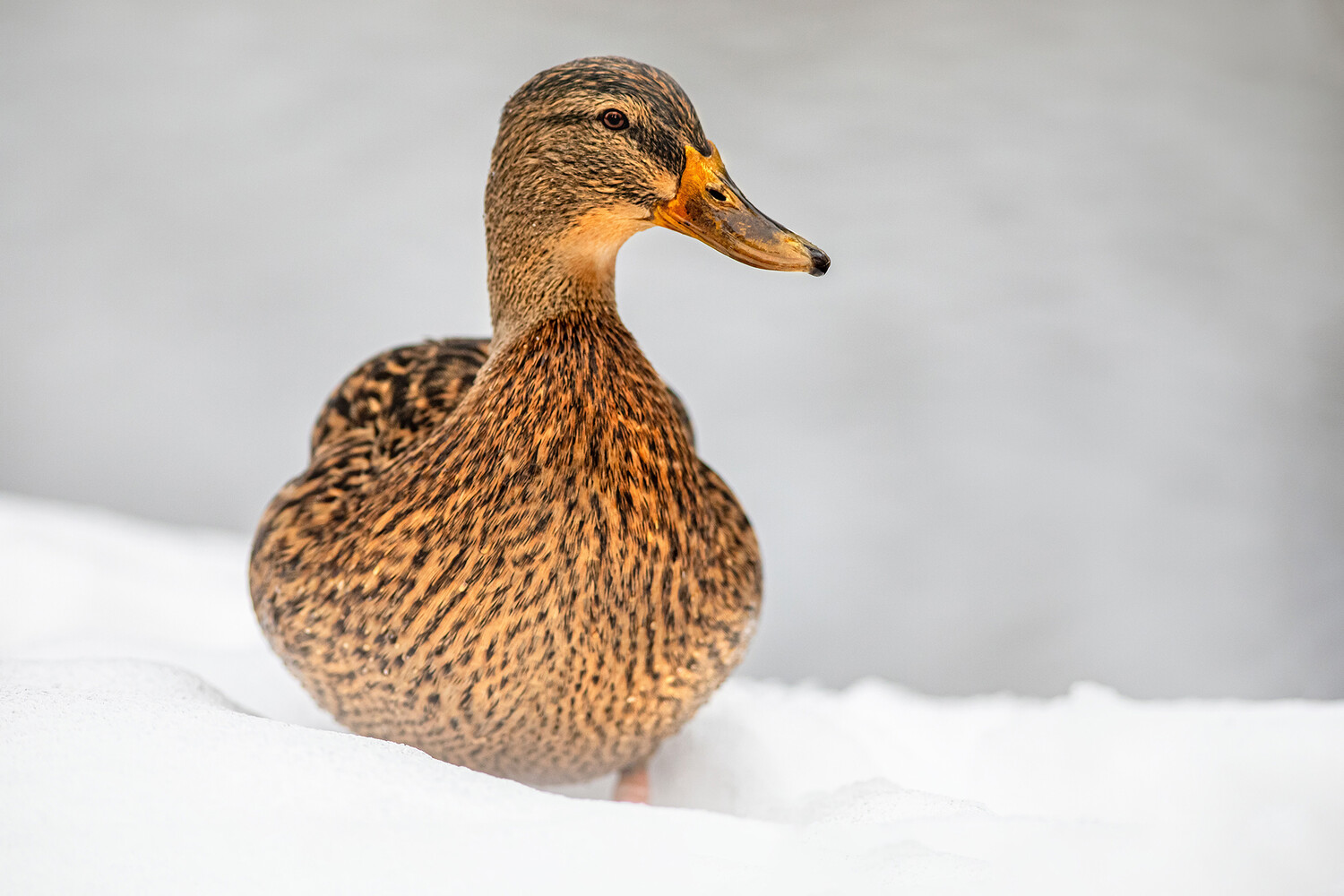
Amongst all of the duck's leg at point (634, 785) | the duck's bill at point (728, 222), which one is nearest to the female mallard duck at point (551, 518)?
the duck's bill at point (728, 222)

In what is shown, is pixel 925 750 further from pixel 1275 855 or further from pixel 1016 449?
pixel 1016 449

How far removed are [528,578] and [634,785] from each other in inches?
11.1

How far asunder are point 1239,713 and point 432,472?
63 centimetres

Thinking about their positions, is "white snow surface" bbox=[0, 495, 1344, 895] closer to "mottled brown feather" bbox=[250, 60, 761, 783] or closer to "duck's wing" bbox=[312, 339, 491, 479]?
"mottled brown feather" bbox=[250, 60, 761, 783]

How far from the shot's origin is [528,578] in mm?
731

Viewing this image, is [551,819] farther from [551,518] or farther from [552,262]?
[552,262]

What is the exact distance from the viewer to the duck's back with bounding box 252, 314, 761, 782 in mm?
736

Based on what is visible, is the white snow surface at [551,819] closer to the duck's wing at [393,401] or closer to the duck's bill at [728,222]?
the duck's wing at [393,401]

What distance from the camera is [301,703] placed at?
1069 mm

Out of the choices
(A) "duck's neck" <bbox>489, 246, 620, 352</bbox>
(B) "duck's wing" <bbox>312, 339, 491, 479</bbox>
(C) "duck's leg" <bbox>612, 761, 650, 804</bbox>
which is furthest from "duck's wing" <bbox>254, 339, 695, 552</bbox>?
(C) "duck's leg" <bbox>612, 761, 650, 804</bbox>

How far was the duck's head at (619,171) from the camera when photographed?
72cm

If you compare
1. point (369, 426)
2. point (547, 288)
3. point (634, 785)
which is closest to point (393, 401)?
point (369, 426)

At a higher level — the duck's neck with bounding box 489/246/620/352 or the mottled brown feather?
the duck's neck with bounding box 489/246/620/352

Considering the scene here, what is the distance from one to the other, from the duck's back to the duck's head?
0.07 metres
